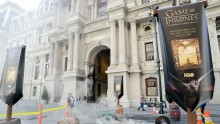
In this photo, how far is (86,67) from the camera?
20.5 m

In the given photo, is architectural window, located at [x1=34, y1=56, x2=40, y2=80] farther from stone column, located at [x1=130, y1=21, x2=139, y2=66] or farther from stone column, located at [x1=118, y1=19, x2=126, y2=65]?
stone column, located at [x1=130, y1=21, x2=139, y2=66]

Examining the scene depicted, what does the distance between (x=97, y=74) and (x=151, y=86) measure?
34.5 ft

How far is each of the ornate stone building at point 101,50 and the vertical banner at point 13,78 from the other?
11.5 meters

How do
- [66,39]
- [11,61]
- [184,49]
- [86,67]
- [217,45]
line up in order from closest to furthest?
[184,49]
[11,61]
[217,45]
[86,67]
[66,39]

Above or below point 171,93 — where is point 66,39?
above

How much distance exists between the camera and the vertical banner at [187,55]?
7.32ft

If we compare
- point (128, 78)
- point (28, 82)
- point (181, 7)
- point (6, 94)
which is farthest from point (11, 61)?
point (28, 82)

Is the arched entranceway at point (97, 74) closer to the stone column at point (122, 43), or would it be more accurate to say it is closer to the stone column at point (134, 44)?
the stone column at point (122, 43)

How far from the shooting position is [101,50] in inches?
886

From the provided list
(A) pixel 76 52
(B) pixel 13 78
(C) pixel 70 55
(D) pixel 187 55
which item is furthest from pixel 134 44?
(D) pixel 187 55

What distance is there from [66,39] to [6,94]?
20.0 meters

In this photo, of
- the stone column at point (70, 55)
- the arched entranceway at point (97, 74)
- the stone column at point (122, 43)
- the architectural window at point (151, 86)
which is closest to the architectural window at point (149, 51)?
the architectural window at point (151, 86)

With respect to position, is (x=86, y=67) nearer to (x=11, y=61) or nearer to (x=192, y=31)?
(x=11, y=61)

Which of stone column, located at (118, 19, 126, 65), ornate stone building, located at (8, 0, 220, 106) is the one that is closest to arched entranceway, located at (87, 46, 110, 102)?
ornate stone building, located at (8, 0, 220, 106)
